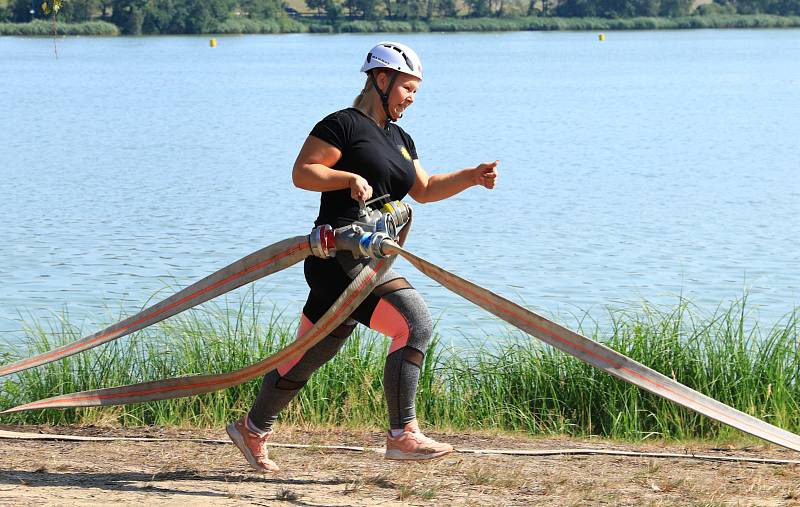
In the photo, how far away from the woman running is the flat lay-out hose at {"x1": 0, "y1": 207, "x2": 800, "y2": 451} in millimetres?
100

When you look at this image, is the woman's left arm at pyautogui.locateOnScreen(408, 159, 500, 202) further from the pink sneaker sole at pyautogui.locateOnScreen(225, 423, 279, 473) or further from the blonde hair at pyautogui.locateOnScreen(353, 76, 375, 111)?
the pink sneaker sole at pyautogui.locateOnScreen(225, 423, 279, 473)

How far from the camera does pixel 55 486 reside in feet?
16.2

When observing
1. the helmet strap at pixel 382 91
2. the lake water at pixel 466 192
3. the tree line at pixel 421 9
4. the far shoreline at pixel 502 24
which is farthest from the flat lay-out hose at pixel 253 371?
the far shoreline at pixel 502 24

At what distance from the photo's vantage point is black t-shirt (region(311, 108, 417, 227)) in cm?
498

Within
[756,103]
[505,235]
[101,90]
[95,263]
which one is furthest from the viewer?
[101,90]

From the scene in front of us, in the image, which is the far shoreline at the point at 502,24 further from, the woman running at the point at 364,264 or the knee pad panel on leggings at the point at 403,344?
the knee pad panel on leggings at the point at 403,344

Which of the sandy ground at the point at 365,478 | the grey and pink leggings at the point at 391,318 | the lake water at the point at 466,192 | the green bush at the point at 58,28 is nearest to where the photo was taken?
the sandy ground at the point at 365,478

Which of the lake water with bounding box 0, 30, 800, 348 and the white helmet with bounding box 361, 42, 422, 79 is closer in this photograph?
the white helmet with bounding box 361, 42, 422, 79

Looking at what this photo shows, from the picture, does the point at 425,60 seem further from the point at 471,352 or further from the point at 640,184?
the point at 471,352

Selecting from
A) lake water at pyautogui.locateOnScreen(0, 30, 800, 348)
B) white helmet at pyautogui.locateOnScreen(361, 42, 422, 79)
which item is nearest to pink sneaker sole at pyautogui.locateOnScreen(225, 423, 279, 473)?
white helmet at pyautogui.locateOnScreen(361, 42, 422, 79)

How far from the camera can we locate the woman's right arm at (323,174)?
4801mm

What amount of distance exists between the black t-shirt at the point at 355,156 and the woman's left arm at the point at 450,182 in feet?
1.11

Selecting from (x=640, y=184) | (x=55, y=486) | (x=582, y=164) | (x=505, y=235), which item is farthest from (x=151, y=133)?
(x=55, y=486)

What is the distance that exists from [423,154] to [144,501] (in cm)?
2150
